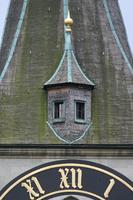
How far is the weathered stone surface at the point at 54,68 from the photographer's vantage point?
79.4 ft

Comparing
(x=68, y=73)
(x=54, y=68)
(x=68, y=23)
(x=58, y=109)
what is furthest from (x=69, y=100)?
(x=68, y=23)

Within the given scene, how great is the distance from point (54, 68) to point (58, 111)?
2.81 feet

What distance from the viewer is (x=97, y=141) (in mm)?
23984

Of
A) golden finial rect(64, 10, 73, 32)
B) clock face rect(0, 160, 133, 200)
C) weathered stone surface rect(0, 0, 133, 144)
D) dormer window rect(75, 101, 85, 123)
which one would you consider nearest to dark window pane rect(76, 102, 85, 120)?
dormer window rect(75, 101, 85, 123)

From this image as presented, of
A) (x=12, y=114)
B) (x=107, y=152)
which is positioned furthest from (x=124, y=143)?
(x=12, y=114)

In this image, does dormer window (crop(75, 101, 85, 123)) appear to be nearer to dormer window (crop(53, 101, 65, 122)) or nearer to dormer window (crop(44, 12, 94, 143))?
dormer window (crop(44, 12, 94, 143))

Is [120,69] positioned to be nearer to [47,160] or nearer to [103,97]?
[103,97]

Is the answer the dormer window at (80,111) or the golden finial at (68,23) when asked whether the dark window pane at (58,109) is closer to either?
the dormer window at (80,111)

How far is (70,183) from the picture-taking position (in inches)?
926

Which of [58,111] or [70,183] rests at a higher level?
[58,111]

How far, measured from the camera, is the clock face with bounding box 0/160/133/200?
2344 centimetres

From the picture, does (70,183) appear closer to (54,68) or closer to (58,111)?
(58,111)

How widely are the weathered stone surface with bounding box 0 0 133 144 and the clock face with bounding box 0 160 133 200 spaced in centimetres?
54

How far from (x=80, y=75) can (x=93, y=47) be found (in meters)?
0.79
